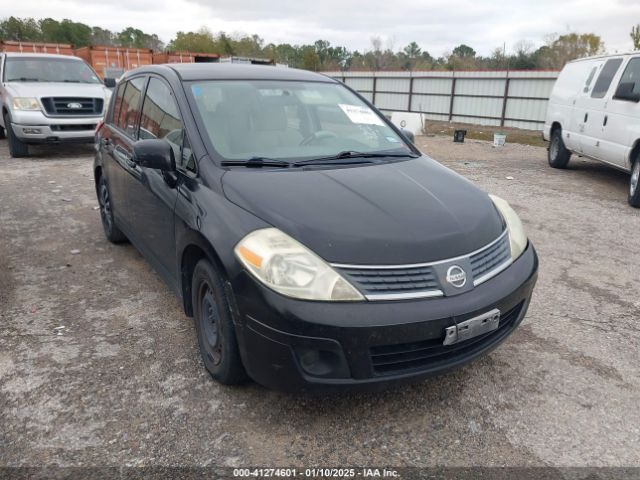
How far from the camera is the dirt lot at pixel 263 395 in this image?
232cm

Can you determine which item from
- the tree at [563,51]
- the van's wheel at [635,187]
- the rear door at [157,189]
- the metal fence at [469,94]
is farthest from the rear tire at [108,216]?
the tree at [563,51]

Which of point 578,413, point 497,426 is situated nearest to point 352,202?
point 497,426

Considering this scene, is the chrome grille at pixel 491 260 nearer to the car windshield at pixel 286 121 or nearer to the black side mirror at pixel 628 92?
the car windshield at pixel 286 121

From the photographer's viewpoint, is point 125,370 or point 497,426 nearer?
point 497,426

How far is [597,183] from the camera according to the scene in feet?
28.0

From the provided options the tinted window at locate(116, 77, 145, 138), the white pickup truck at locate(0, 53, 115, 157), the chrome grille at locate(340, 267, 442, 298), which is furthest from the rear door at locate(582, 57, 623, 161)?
the white pickup truck at locate(0, 53, 115, 157)

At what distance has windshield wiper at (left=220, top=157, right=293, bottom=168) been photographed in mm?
2844

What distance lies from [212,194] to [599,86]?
296 inches

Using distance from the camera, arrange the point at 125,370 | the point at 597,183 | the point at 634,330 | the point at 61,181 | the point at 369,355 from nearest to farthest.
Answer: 1. the point at 369,355
2. the point at 125,370
3. the point at 634,330
4. the point at 61,181
5. the point at 597,183

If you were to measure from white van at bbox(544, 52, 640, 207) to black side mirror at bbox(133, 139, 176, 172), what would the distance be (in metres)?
6.33

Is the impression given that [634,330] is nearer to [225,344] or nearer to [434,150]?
[225,344]

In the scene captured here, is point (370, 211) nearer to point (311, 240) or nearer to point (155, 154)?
point (311, 240)

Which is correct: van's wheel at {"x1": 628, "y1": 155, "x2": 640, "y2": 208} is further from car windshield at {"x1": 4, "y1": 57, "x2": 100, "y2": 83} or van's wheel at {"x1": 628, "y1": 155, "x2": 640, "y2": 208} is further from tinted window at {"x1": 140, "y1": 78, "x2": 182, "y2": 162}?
car windshield at {"x1": 4, "y1": 57, "x2": 100, "y2": 83}

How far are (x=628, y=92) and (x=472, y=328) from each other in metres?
6.24
